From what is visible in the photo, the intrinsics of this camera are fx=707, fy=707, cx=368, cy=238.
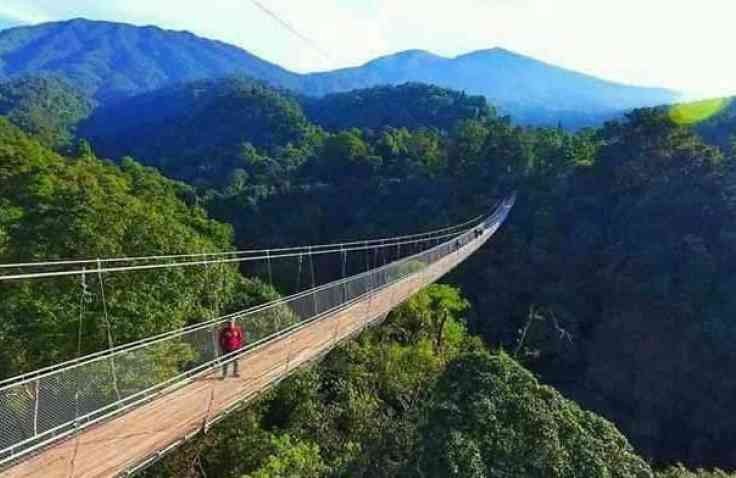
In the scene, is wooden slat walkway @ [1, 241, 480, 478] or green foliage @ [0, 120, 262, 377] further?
green foliage @ [0, 120, 262, 377]

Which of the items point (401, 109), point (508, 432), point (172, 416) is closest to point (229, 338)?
point (172, 416)

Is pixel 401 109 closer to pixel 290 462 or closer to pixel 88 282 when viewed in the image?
pixel 88 282

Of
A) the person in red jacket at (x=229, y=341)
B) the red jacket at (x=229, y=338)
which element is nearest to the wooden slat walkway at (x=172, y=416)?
the person in red jacket at (x=229, y=341)

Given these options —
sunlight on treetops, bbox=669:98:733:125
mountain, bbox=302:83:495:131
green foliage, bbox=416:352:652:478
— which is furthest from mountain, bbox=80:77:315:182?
green foliage, bbox=416:352:652:478

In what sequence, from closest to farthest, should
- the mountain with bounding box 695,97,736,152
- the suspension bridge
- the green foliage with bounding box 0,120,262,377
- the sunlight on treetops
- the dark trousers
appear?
the suspension bridge → the dark trousers → the green foliage with bounding box 0,120,262,377 → the sunlight on treetops → the mountain with bounding box 695,97,736,152

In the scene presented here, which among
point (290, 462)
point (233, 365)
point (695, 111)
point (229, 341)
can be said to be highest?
point (695, 111)

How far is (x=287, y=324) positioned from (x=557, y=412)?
4.19 meters

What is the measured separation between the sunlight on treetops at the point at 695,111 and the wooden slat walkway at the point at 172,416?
2595cm

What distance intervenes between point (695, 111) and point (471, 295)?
18.1 metres

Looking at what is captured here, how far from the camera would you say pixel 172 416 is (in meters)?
6.65

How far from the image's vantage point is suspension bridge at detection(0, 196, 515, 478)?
5.36 metres

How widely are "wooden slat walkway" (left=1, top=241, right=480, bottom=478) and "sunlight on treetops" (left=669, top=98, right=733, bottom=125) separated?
85.1 ft

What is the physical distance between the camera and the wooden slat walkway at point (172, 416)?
17.6 feet

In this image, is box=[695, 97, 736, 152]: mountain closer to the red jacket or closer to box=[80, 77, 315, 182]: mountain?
the red jacket
